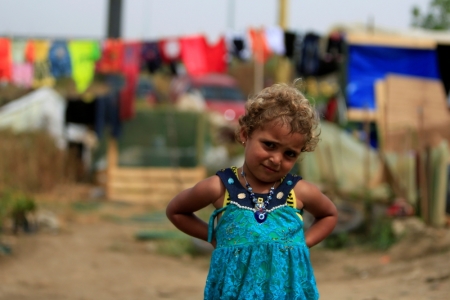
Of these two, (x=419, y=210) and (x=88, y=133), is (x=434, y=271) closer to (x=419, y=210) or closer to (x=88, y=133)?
(x=419, y=210)

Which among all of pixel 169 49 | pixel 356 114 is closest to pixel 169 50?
pixel 169 49

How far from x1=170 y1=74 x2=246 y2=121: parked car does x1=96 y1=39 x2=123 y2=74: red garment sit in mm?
6598

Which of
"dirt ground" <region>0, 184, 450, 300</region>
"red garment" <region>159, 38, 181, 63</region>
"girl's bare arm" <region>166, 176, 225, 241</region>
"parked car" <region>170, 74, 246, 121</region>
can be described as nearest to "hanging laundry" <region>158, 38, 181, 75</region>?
"red garment" <region>159, 38, 181, 63</region>

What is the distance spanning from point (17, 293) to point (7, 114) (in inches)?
301

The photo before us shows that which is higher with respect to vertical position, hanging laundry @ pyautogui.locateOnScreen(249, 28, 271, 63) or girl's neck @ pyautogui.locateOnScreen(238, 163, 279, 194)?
hanging laundry @ pyautogui.locateOnScreen(249, 28, 271, 63)

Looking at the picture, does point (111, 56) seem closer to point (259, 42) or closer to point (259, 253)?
point (259, 42)

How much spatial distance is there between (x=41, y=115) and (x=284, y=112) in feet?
35.9

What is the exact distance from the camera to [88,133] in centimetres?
1472

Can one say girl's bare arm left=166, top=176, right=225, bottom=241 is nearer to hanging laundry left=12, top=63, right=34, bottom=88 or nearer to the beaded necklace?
the beaded necklace

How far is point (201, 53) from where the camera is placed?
39.4 ft

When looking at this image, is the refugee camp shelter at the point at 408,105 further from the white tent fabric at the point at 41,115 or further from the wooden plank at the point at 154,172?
the white tent fabric at the point at 41,115

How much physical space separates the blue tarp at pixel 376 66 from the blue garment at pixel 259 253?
8719 millimetres

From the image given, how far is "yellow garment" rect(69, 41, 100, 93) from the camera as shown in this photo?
11742mm

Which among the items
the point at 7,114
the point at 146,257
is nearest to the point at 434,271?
the point at 146,257
